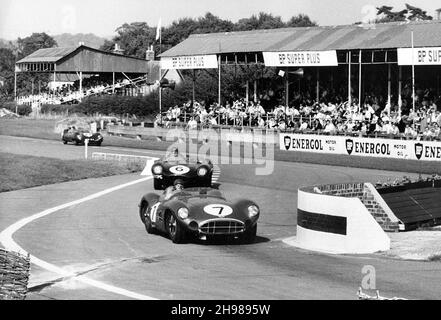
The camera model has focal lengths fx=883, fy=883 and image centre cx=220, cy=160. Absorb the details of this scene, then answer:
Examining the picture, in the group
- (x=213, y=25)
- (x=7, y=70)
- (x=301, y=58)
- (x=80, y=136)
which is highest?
(x=213, y=25)

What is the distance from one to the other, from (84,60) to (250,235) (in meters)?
44.4

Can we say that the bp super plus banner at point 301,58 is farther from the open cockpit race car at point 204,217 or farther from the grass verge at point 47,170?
the open cockpit race car at point 204,217

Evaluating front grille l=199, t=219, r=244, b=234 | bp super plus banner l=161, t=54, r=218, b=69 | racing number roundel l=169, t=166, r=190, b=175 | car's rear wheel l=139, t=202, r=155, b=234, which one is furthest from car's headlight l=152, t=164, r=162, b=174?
bp super plus banner l=161, t=54, r=218, b=69

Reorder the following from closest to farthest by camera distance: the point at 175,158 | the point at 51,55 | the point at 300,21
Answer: the point at 175,158 < the point at 51,55 < the point at 300,21

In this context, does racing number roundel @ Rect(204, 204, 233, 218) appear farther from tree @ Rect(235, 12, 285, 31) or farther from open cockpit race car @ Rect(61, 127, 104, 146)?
tree @ Rect(235, 12, 285, 31)

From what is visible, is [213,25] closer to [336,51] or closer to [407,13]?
[407,13]

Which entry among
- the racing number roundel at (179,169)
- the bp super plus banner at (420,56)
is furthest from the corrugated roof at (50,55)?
the racing number roundel at (179,169)

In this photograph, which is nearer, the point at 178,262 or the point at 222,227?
the point at 178,262

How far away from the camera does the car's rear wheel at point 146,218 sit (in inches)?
650

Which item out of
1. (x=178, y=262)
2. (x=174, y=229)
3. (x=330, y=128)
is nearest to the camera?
(x=178, y=262)

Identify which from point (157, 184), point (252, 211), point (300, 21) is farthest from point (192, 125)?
point (300, 21)

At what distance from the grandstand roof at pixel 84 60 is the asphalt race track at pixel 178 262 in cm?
3364

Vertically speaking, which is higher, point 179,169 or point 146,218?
point 179,169

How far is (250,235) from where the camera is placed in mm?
15438
